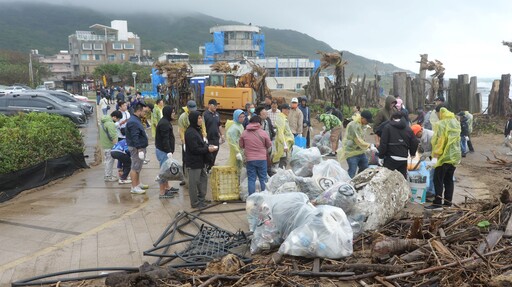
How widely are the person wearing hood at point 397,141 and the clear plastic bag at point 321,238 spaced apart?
2.28m

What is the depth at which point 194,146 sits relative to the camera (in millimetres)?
6332

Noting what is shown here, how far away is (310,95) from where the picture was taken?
987 inches

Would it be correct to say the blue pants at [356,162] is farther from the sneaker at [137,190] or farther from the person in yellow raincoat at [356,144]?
the sneaker at [137,190]

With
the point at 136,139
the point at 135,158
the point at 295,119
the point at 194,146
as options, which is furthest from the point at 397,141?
the point at 135,158

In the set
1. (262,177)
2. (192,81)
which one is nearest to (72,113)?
(192,81)

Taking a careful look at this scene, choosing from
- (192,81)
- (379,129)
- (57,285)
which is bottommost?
(57,285)

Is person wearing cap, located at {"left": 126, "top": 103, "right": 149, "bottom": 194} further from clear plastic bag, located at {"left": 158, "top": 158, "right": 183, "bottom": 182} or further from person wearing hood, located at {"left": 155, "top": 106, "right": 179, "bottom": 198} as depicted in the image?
clear plastic bag, located at {"left": 158, "top": 158, "right": 183, "bottom": 182}

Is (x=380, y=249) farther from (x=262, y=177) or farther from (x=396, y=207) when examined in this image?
(x=262, y=177)

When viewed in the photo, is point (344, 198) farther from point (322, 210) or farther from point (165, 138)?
point (165, 138)

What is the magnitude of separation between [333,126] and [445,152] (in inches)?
199

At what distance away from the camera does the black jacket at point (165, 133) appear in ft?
23.2

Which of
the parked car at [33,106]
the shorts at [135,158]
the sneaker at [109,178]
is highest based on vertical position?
the parked car at [33,106]

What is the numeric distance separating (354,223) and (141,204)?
12.2 ft

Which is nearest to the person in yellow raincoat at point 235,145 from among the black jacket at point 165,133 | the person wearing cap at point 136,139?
the black jacket at point 165,133
